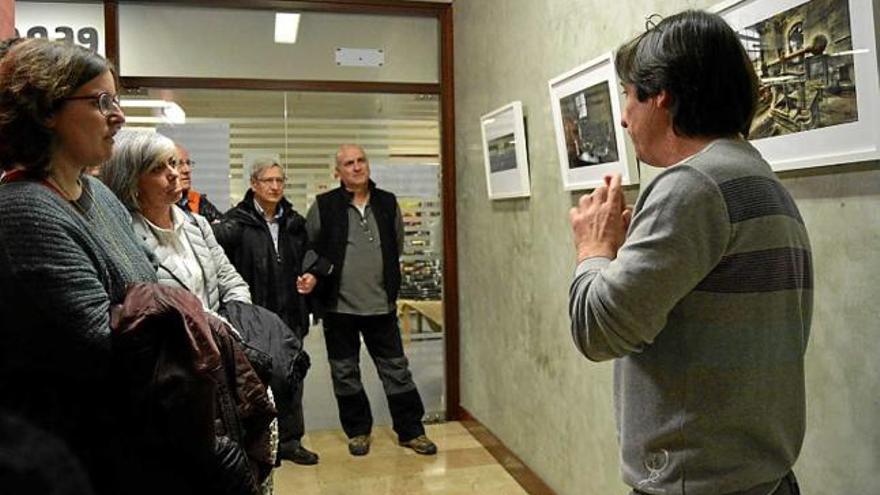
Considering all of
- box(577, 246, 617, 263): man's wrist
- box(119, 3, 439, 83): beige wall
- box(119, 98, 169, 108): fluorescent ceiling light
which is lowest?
box(577, 246, 617, 263): man's wrist

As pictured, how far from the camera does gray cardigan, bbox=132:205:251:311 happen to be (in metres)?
2.05

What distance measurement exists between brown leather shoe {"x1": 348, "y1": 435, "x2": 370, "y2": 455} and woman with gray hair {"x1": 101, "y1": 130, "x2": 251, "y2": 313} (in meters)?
1.97

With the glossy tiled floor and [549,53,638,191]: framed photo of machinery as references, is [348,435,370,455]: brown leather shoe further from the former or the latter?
[549,53,638,191]: framed photo of machinery

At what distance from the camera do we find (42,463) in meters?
1.16

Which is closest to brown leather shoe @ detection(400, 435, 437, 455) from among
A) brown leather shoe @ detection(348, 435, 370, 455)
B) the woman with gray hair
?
brown leather shoe @ detection(348, 435, 370, 455)

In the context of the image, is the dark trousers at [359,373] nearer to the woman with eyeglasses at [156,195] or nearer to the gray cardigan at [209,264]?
the gray cardigan at [209,264]

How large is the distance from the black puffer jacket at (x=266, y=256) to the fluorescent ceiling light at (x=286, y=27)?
1168 mm

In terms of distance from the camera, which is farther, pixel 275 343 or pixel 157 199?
pixel 157 199

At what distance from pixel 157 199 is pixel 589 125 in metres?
1.43

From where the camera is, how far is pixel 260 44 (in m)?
4.34

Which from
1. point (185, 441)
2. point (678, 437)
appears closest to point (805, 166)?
point (678, 437)

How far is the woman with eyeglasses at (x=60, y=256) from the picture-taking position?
1.15 m

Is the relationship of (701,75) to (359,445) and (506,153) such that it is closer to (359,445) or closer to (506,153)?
(506,153)

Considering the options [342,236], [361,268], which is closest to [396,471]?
[361,268]
